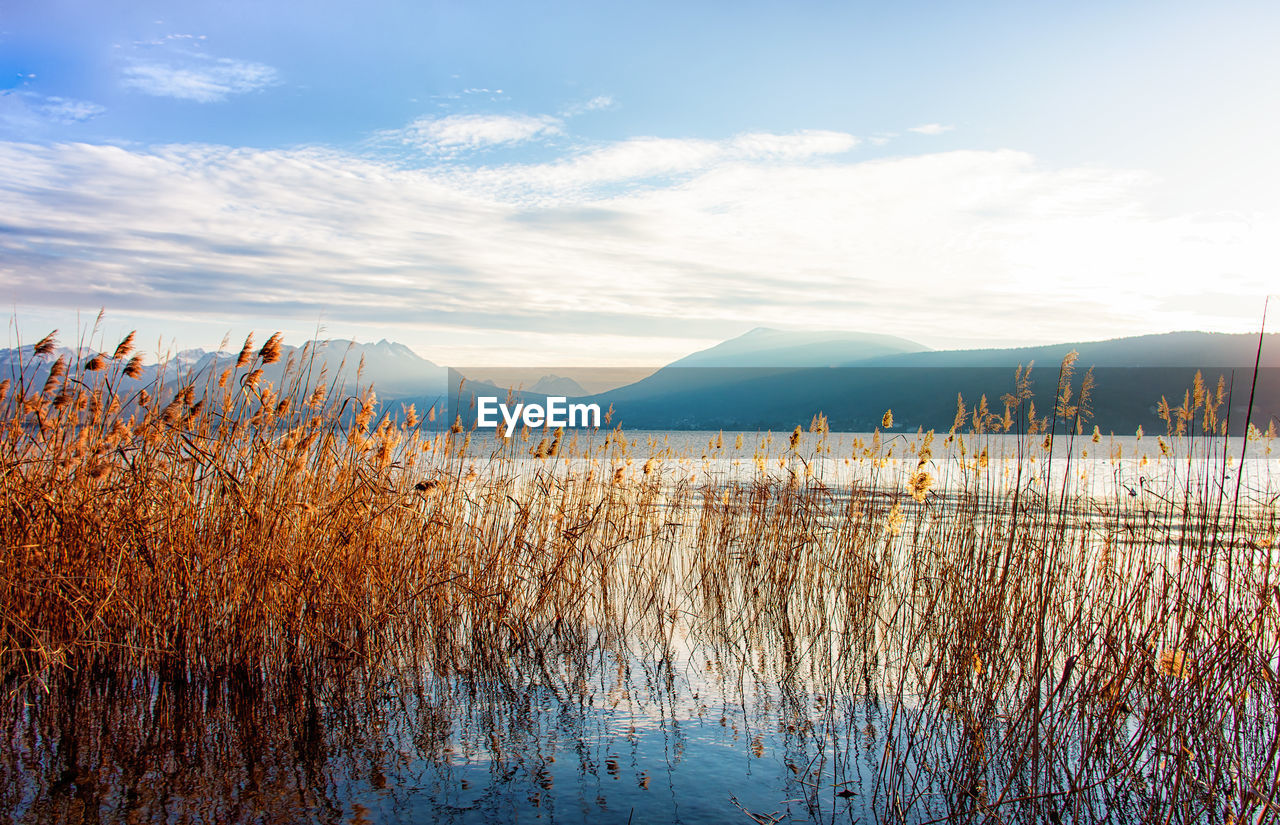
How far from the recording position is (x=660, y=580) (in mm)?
6590

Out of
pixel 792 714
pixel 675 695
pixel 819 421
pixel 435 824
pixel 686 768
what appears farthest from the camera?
pixel 819 421

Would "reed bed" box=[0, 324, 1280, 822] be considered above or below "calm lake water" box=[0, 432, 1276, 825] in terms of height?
above

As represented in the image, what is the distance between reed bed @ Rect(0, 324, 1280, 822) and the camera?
318 centimetres

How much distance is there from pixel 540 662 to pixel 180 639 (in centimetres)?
195

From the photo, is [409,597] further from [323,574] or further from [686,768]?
[686,768]

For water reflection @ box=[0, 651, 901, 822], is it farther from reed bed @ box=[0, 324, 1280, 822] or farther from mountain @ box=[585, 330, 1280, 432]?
mountain @ box=[585, 330, 1280, 432]

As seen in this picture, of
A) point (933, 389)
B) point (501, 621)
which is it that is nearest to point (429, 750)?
point (501, 621)

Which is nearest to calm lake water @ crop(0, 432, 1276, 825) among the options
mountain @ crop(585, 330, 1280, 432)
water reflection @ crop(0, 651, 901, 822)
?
water reflection @ crop(0, 651, 901, 822)

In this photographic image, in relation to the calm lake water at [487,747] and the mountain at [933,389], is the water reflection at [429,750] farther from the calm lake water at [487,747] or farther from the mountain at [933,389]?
the mountain at [933,389]

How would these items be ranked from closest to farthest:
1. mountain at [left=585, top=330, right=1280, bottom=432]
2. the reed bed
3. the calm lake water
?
the calm lake water < the reed bed < mountain at [left=585, top=330, right=1280, bottom=432]

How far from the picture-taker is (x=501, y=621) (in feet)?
16.4

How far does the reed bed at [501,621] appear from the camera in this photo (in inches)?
125

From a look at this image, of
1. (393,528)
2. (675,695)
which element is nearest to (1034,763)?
A: (675,695)

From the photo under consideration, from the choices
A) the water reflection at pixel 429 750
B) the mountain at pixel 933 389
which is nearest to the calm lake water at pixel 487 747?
the water reflection at pixel 429 750
